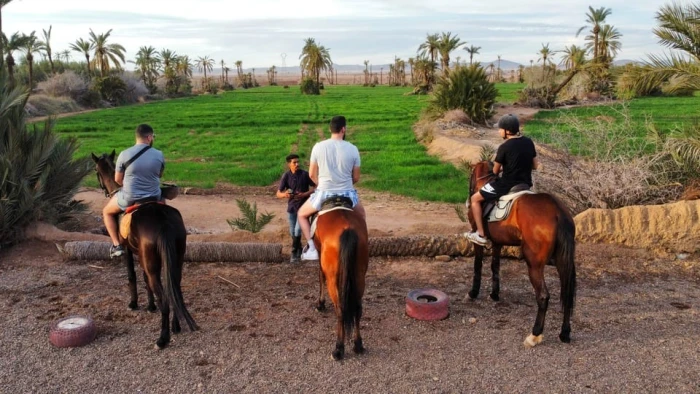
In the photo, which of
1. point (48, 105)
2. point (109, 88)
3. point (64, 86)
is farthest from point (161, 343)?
point (109, 88)

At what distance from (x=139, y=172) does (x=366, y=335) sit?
9.65 feet

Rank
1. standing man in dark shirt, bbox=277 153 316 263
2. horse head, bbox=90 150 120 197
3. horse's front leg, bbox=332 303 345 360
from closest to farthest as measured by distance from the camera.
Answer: horse's front leg, bbox=332 303 345 360
horse head, bbox=90 150 120 197
standing man in dark shirt, bbox=277 153 316 263

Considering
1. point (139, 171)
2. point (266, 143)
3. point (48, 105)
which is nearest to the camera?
point (139, 171)

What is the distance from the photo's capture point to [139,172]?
5664 mm

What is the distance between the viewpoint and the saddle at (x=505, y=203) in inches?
222

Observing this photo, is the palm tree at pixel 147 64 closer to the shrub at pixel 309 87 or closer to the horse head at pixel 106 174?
the shrub at pixel 309 87

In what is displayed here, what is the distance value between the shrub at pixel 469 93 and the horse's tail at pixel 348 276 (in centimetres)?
2142

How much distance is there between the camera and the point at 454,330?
559 cm

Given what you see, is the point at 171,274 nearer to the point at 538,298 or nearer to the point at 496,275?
the point at 538,298

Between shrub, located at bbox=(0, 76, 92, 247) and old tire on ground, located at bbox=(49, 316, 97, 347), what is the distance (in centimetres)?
372

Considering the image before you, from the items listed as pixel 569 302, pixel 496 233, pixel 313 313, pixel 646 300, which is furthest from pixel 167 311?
pixel 646 300

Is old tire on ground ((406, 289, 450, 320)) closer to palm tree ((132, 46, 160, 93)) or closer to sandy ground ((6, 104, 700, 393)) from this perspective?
sandy ground ((6, 104, 700, 393))

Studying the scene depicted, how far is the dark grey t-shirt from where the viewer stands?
5.65 metres

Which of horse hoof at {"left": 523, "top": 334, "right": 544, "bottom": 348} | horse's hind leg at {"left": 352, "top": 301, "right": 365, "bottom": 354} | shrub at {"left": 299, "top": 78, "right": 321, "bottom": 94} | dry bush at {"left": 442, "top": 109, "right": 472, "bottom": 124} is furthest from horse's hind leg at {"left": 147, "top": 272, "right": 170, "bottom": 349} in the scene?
shrub at {"left": 299, "top": 78, "right": 321, "bottom": 94}
